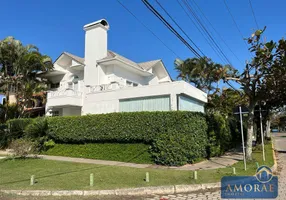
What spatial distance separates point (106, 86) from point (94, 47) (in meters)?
5.25

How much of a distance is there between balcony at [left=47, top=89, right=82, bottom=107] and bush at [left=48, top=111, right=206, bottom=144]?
3.02 meters

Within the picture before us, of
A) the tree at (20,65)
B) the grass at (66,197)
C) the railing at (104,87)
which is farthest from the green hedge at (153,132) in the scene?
the tree at (20,65)

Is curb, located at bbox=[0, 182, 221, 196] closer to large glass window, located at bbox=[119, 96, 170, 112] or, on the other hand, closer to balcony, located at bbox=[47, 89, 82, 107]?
large glass window, located at bbox=[119, 96, 170, 112]

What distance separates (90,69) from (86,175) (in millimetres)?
15444

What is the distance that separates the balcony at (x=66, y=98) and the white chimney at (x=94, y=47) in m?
2.44

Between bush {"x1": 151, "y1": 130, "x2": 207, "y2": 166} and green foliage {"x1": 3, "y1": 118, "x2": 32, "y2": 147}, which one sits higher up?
green foliage {"x1": 3, "y1": 118, "x2": 32, "y2": 147}

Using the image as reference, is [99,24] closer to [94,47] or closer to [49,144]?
[94,47]

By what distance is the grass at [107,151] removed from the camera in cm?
1503

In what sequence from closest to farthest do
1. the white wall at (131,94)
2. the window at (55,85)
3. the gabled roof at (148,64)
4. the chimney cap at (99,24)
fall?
the white wall at (131,94) → the chimney cap at (99,24) → the gabled roof at (148,64) → the window at (55,85)

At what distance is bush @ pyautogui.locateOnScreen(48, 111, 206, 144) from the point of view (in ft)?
47.7

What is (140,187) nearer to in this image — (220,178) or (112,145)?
(220,178)

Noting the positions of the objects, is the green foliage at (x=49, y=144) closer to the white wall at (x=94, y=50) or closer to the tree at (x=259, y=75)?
the white wall at (x=94, y=50)

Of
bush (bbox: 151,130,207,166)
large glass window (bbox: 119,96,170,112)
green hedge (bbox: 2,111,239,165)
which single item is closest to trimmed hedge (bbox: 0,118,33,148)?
green hedge (bbox: 2,111,239,165)

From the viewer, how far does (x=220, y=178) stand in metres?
9.85
